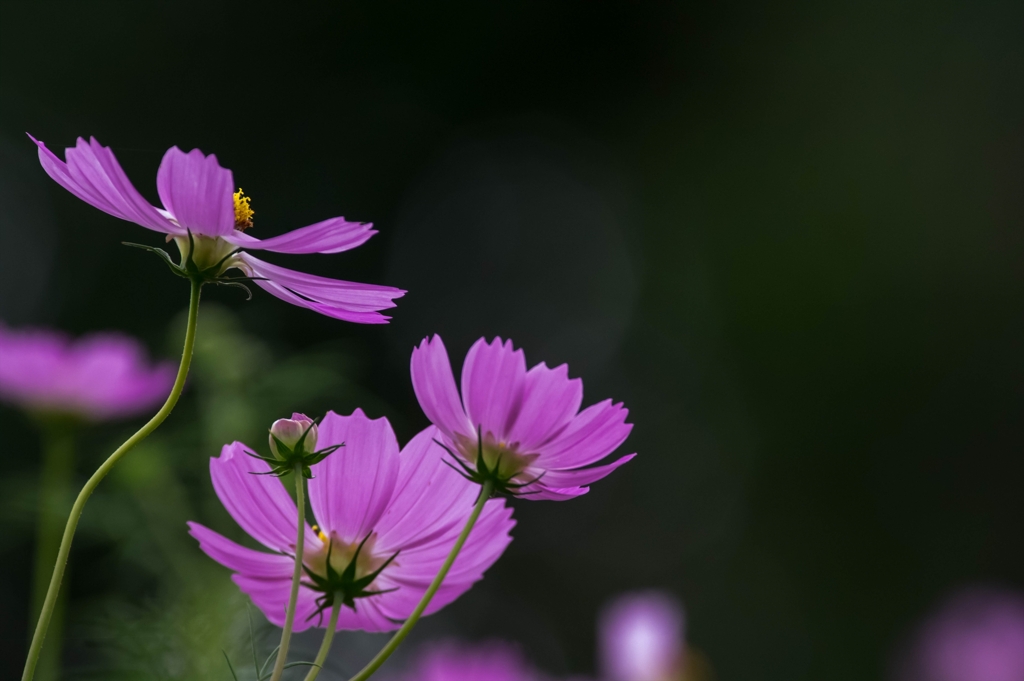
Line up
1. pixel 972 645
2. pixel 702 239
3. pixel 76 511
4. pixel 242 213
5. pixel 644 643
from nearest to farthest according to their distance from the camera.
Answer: pixel 76 511, pixel 242 213, pixel 644 643, pixel 972 645, pixel 702 239

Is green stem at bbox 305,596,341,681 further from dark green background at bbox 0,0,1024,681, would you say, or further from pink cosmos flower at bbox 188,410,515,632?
dark green background at bbox 0,0,1024,681

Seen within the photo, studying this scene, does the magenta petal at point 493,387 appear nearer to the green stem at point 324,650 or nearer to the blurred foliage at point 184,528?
the green stem at point 324,650

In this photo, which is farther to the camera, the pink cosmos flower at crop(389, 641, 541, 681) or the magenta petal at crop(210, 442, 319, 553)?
the pink cosmos flower at crop(389, 641, 541, 681)

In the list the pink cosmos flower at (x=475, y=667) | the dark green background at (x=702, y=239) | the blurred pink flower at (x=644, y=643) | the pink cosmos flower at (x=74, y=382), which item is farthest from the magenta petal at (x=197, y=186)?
the dark green background at (x=702, y=239)

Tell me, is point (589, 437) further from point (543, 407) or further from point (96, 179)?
point (96, 179)

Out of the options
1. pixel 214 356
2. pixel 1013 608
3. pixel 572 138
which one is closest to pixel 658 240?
pixel 572 138

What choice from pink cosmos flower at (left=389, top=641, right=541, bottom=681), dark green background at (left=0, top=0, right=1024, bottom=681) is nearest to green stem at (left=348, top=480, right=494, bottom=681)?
pink cosmos flower at (left=389, top=641, right=541, bottom=681)

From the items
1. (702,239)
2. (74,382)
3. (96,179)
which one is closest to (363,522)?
(96,179)
